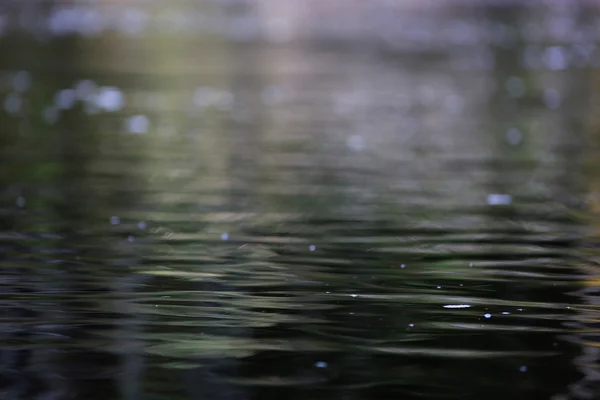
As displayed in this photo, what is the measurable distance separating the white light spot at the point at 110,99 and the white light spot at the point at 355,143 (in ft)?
11.5

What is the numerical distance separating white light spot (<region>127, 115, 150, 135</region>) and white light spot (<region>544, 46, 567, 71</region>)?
9686mm

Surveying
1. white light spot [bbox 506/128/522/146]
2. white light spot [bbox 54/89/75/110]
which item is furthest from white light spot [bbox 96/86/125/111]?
white light spot [bbox 506/128/522/146]

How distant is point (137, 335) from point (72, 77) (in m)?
12.9

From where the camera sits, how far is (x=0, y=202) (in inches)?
264

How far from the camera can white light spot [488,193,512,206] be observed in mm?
6922

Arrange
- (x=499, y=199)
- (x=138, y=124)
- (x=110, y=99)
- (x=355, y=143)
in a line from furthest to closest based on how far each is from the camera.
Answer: (x=110, y=99) → (x=138, y=124) → (x=355, y=143) → (x=499, y=199)

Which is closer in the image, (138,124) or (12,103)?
(138,124)

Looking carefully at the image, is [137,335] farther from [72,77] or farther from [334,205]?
[72,77]

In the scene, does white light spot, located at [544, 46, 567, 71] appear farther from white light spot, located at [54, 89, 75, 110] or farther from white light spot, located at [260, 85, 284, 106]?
white light spot, located at [54, 89, 75, 110]

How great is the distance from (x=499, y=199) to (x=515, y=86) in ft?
30.8

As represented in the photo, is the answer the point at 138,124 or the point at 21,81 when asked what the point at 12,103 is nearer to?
the point at 21,81

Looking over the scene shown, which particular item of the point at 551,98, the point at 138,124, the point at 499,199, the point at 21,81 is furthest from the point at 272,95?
the point at 499,199

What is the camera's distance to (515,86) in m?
16.1

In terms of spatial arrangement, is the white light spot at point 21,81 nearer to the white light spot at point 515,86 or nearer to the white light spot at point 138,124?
the white light spot at point 138,124
